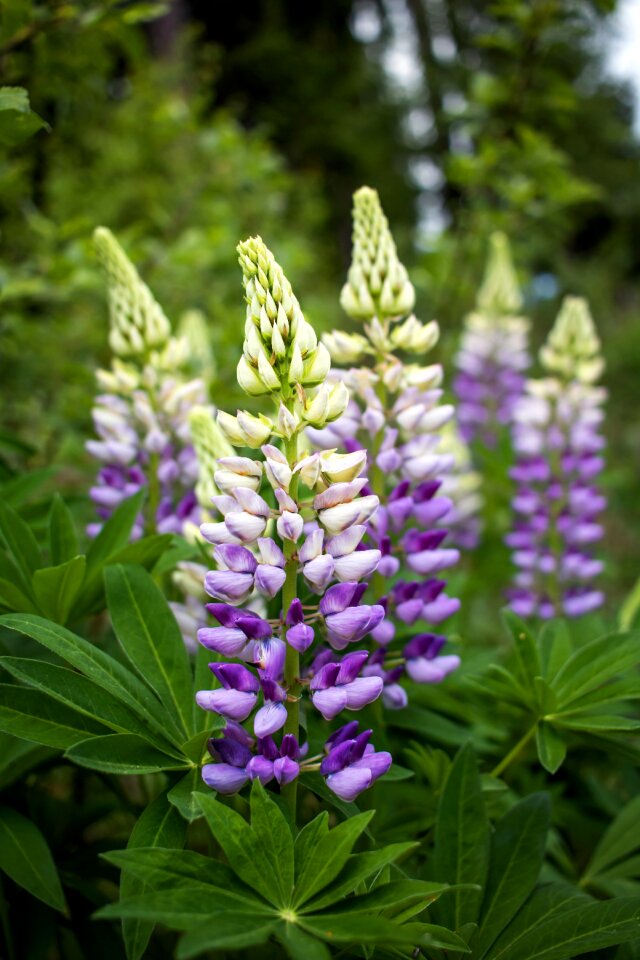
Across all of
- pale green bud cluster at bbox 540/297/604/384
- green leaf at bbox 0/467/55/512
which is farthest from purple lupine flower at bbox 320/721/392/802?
pale green bud cluster at bbox 540/297/604/384

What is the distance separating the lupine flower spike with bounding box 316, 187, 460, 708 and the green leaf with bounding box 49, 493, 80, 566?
1.60 ft

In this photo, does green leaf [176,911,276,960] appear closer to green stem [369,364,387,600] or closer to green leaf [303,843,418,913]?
green leaf [303,843,418,913]

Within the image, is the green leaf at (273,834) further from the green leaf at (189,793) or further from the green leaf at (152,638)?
the green leaf at (152,638)

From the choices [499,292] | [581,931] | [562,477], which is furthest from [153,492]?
[499,292]

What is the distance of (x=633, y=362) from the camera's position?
9102 mm

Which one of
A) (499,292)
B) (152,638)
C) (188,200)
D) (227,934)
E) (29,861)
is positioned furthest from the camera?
(188,200)

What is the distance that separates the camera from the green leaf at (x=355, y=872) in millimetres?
981

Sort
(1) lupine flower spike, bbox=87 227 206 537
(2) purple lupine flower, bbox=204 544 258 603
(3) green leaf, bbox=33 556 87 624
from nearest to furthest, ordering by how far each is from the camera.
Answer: (2) purple lupine flower, bbox=204 544 258 603 → (3) green leaf, bbox=33 556 87 624 → (1) lupine flower spike, bbox=87 227 206 537

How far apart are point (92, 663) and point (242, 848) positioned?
0.33 metres

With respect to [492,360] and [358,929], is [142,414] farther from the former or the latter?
[492,360]

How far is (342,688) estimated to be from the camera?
1115 millimetres

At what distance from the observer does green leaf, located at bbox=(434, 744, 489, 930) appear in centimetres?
122

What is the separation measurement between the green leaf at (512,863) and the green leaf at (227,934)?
44cm

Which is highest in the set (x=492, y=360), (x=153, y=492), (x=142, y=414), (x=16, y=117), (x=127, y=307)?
(x=492, y=360)
